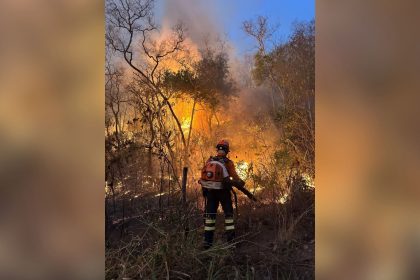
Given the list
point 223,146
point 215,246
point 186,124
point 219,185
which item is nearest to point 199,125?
point 186,124

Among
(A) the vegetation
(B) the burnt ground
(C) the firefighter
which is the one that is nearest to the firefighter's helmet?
(C) the firefighter

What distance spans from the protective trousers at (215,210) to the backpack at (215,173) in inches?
3.3

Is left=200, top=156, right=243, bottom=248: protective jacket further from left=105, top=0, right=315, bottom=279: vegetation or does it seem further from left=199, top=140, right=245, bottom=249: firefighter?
left=105, top=0, right=315, bottom=279: vegetation

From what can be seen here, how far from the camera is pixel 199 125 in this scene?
508 centimetres

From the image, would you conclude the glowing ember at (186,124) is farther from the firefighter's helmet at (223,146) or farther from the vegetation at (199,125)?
the firefighter's helmet at (223,146)

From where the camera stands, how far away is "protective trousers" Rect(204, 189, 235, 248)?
4547 mm

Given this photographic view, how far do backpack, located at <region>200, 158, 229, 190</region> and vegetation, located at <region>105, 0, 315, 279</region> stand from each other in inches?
14.5

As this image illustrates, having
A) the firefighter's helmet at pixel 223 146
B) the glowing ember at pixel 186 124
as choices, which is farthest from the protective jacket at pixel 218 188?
the glowing ember at pixel 186 124

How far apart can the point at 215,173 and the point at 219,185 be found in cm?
14

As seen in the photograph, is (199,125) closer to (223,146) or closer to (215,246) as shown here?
(223,146)
